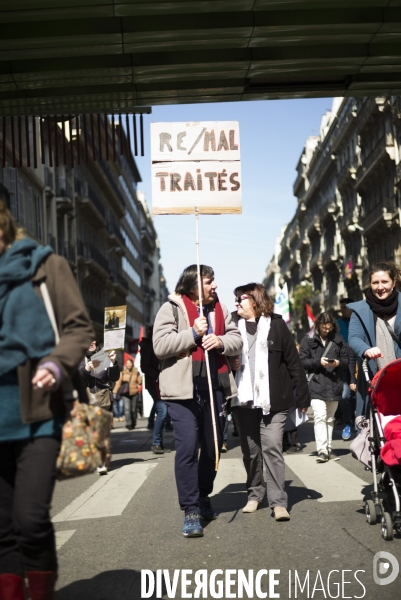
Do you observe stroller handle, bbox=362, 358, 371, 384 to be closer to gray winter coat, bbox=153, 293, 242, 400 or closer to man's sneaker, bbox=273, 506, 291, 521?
gray winter coat, bbox=153, 293, 242, 400

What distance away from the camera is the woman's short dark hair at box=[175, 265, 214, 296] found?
744cm

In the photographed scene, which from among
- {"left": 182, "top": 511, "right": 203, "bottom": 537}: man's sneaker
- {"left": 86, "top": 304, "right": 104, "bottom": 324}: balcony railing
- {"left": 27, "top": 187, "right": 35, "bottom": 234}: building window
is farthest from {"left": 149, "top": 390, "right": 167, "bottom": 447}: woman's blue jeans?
{"left": 86, "top": 304, "right": 104, "bottom": 324}: balcony railing

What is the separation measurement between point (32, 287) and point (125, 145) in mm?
7721

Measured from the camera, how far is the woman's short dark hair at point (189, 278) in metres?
7.44

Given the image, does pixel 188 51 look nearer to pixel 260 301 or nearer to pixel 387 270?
pixel 260 301

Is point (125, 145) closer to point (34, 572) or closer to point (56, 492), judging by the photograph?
point (56, 492)

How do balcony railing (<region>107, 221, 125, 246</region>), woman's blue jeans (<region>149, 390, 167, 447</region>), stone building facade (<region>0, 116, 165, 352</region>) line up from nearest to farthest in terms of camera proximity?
woman's blue jeans (<region>149, 390, 167, 447</region>), stone building facade (<region>0, 116, 165, 352</region>), balcony railing (<region>107, 221, 125, 246</region>)

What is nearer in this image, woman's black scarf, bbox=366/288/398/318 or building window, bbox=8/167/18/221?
woman's black scarf, bbox=366/288/398/318

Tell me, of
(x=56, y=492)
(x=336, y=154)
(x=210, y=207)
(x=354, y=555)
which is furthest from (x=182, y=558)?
(x=336, y=154)

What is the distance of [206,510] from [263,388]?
41.7 inches

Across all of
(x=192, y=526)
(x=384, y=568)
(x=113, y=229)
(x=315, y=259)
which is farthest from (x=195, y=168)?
(x=315, y=259)

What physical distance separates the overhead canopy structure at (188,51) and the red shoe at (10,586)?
19.4 feet

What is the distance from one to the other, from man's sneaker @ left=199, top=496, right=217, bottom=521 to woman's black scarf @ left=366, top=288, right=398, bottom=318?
1.99 m

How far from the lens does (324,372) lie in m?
12.5
